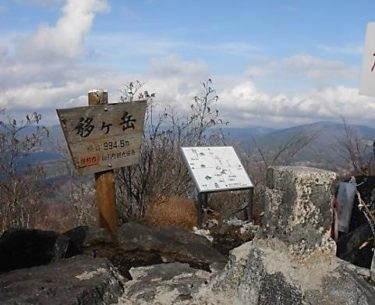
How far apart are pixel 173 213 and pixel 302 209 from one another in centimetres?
496

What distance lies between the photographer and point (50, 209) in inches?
435

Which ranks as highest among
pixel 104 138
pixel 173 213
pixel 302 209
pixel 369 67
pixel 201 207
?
pixel 369 67

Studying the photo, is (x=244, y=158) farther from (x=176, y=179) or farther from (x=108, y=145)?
(x=108, y=145)

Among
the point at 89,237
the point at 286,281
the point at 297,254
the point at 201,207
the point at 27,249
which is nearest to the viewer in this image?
the point at 286,281

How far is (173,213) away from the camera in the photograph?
7.91 m

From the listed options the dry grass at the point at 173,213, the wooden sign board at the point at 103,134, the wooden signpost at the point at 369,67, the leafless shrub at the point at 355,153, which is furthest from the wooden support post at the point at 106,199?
the leafless shrub at the point at 355,153

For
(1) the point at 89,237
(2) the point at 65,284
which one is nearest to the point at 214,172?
(1) the point at 89,237

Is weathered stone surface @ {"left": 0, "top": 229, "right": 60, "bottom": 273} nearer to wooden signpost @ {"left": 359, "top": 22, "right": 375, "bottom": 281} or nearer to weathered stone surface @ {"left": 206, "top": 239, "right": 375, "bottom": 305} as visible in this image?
weathered stone surface @ {"left": 206, "top": 239, "right": 375, "bottom": 305}

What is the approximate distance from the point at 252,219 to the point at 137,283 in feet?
15.0

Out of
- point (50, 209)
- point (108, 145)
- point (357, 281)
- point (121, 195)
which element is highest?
point (108, 145)

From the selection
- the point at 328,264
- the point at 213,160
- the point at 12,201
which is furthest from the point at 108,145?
the point at 12,201

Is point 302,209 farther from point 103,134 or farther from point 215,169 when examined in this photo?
point 215,169

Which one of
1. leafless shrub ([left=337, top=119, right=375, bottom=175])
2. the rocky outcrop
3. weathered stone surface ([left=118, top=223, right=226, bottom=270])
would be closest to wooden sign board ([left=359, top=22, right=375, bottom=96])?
the rocky outcrop

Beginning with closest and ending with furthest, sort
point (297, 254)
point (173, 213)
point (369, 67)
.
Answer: point (297, 254) < point (369, 67) < point (173, 213)
